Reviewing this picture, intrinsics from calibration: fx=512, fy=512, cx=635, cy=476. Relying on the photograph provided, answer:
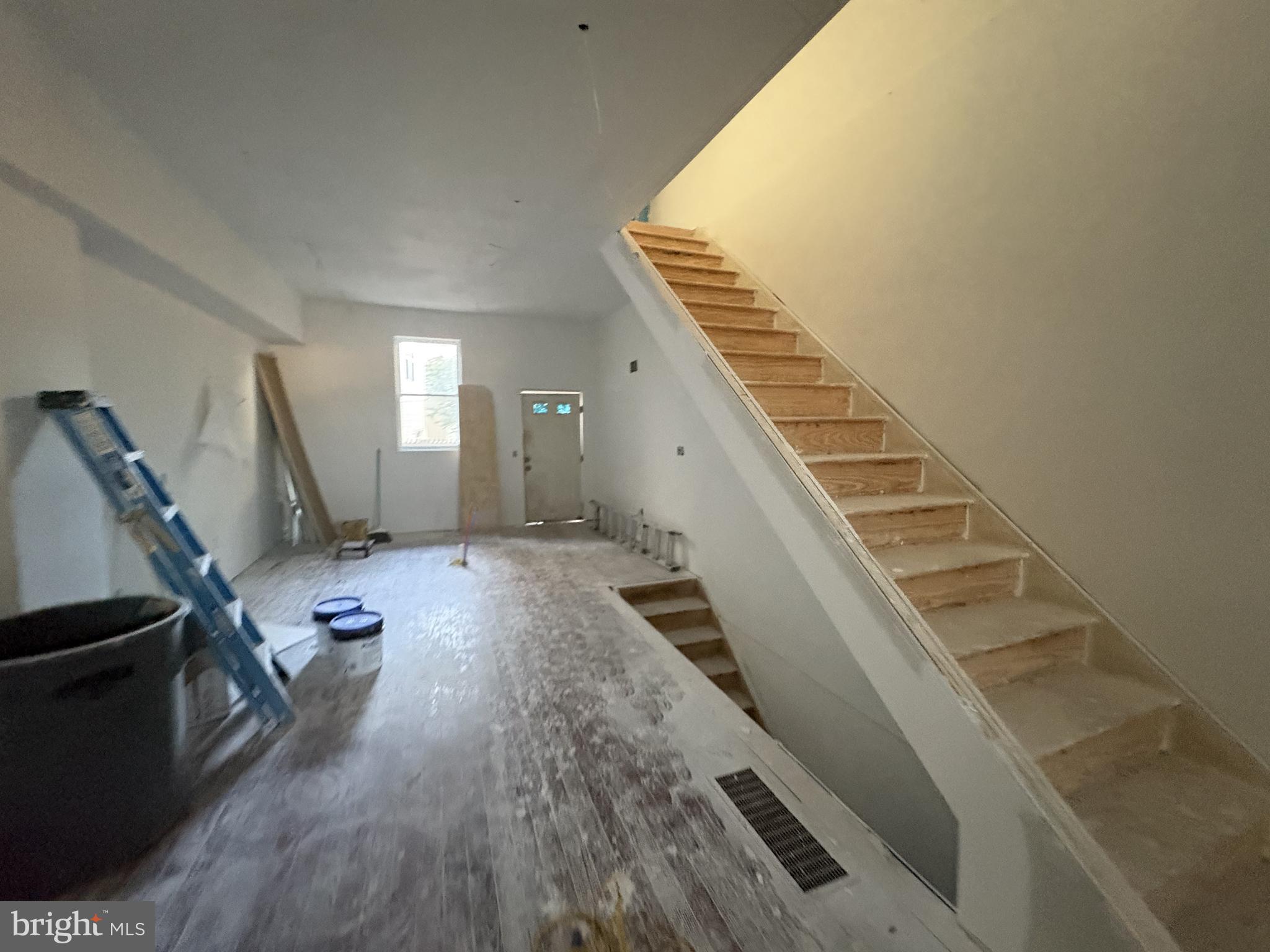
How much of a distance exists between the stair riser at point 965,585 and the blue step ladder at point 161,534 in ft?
9.43

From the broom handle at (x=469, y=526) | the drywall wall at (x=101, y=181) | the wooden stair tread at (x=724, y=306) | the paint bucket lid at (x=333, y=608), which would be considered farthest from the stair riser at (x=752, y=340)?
the broom handle at (x=469, y=526)

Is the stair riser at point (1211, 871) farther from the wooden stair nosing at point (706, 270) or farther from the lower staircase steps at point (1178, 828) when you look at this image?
the wooden stair nosing at point (706, 270)

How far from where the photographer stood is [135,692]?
1.53 m

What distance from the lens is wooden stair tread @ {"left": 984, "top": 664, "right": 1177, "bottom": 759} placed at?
1.67 m

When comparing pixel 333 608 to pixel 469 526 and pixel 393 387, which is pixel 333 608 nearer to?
pixel 469 526

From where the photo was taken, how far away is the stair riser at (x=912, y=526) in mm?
2480

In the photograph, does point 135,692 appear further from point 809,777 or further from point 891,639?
point 891,639

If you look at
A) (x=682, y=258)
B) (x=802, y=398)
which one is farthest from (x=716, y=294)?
(x=802, y=398)

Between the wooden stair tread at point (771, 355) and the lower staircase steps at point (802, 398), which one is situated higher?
the wooden stair tread at point (771, 355)

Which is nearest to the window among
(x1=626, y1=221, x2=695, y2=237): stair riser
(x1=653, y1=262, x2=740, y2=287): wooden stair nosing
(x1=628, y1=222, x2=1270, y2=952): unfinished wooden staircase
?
(x1=626, y1=221, x2=695, y2=237): stair riser

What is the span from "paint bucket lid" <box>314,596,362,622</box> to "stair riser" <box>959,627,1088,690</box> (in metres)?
3.15

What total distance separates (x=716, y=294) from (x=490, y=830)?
12.3 feet

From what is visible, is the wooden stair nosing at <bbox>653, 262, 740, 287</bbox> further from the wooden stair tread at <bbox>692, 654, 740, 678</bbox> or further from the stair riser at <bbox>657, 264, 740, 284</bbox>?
the wooden stair tread at <bbox>692, 654, 740, 678</bbox>

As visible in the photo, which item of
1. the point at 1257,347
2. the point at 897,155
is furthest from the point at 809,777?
the point at 897,155
